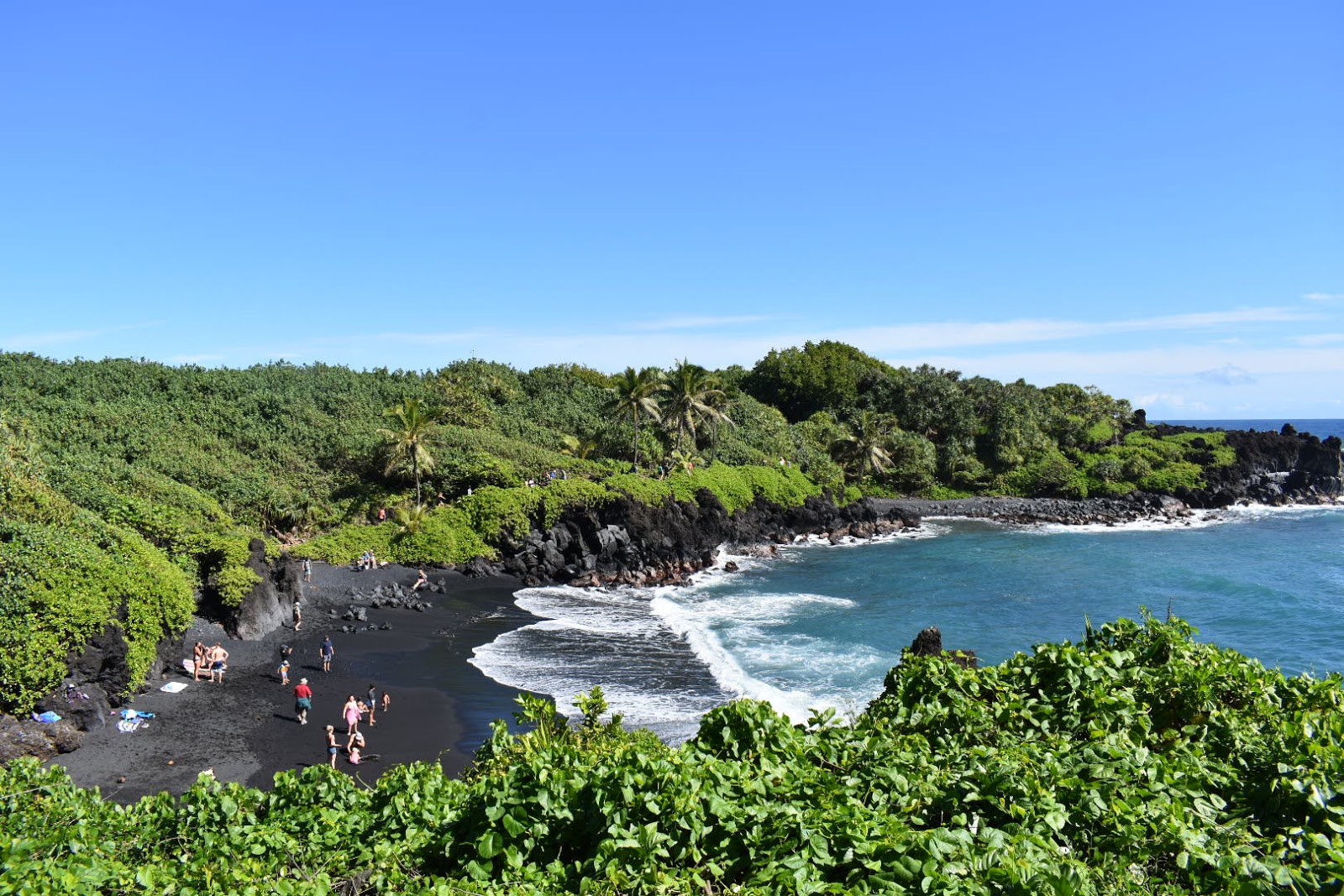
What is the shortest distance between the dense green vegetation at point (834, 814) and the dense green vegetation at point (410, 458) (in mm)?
15724

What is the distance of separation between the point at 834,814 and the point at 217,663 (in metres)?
23.9

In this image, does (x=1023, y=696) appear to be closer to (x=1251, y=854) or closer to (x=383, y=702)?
(x=1251, y=854)

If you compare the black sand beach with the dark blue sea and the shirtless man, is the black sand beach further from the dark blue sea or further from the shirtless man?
the dark blue sea

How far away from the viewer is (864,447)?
237 ft

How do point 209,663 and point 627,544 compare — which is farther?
point 627,544

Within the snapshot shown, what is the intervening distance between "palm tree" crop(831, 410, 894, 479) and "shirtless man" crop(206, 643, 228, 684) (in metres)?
57.2

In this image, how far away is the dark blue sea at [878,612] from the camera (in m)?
26.2

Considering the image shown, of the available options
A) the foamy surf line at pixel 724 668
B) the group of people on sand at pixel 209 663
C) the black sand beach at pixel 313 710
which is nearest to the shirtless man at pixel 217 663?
the group of people on sand at pixel 209 663

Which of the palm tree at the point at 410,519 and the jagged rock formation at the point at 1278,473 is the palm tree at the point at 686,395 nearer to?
the palm tree at the point at 410,519

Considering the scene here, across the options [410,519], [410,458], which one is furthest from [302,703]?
[410,458]

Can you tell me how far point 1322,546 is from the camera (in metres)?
53.9

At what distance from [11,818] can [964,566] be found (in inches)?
1837

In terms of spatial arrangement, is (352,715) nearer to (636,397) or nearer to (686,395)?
(636,397)

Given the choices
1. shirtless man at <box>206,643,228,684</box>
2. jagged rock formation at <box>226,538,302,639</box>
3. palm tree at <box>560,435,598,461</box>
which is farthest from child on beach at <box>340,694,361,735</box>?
palm tree at <box>560,435,598,461</box>
